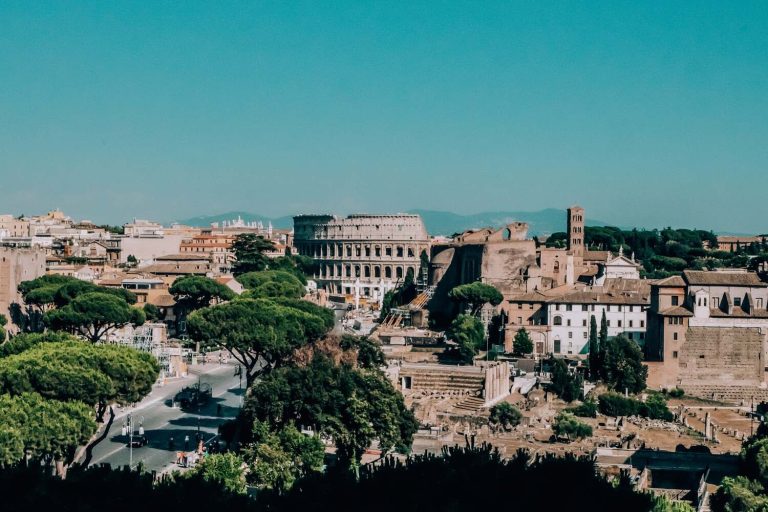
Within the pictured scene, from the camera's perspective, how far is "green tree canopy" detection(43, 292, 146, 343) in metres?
56.8

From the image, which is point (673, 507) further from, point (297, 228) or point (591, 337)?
point (297, 228)

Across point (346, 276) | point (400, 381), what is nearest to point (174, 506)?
point (400, 381)

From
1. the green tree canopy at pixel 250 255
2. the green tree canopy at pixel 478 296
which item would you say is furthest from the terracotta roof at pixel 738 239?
the green tree canopy at pixel 478 296

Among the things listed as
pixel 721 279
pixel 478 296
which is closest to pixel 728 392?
pixel 721 279

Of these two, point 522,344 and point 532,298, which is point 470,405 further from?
point 532,298

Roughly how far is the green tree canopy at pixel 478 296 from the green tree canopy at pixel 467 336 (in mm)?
5482

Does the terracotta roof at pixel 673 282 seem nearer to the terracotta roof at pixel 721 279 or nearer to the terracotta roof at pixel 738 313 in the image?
the terracotta roof at pixel 721 279

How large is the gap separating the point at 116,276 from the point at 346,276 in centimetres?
4911

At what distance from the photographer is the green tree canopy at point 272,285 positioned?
68.9m

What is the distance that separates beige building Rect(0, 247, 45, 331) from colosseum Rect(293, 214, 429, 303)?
52027mm

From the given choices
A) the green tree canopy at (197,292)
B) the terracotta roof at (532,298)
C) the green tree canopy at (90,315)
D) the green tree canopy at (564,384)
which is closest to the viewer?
the green tree canopy at (564,384)

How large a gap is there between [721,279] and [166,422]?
29.9 meters

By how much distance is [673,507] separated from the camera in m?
26.6

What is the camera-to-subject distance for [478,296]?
68.2m
